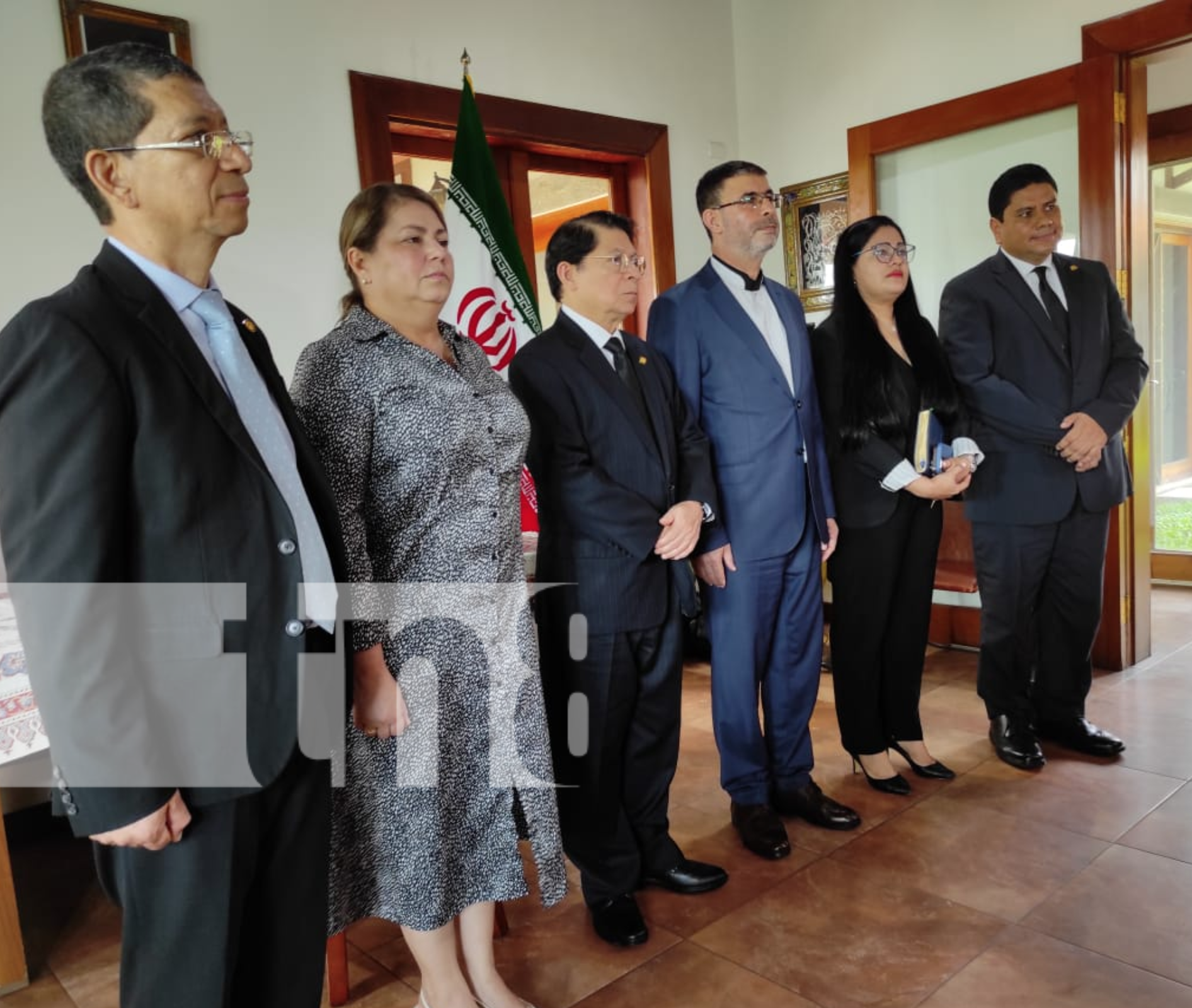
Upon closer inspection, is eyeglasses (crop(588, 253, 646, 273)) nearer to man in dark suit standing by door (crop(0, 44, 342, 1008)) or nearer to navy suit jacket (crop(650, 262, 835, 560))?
navy suit jacket (crop(650, 262, 835, 560))

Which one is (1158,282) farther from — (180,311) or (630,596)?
(180,311)

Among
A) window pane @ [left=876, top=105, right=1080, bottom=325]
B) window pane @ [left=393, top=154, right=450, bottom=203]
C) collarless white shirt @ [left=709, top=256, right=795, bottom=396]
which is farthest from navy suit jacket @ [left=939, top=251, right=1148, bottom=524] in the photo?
window pane @ [left=393, top=154, right=450, bottom=203]

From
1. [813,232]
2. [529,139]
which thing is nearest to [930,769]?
[813,232]

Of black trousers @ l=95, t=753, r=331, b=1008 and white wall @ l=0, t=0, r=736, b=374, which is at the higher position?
white wall @ l=0, t=0, r=736, b=374

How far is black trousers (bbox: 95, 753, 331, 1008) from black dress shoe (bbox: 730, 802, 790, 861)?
127cm

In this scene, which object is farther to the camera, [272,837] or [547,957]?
[547,957]

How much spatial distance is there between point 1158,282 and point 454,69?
4233mm

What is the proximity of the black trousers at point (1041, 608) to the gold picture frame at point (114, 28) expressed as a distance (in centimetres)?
264

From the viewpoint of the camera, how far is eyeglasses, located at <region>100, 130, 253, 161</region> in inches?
41.4

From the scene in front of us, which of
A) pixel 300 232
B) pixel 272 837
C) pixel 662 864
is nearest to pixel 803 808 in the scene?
pixel 662 864

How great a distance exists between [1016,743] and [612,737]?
4.52 feet

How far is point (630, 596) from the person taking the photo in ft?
6.29

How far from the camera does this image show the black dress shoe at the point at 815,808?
91.8 inches

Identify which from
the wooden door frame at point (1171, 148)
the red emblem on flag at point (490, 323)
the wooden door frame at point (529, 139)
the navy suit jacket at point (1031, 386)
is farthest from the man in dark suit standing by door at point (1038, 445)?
the wooden door frame at point (1171, 148)
